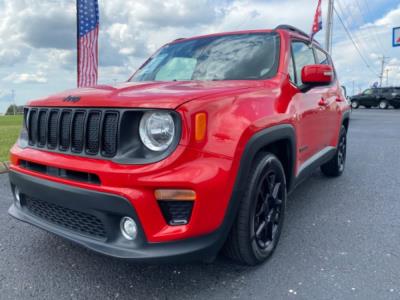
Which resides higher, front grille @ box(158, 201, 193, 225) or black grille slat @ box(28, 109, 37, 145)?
black grille slat @ box(28, 109, 37, 145)

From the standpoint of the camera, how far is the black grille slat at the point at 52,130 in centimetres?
239

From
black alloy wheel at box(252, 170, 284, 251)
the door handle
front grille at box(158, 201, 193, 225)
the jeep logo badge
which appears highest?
the jeep logo badge

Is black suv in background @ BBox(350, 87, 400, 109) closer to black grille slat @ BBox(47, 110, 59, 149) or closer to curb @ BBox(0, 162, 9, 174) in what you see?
curb @ BBox(0, 162, 9, 174)

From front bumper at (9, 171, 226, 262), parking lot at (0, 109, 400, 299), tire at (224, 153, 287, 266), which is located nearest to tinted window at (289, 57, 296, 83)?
tire at (224, 153, 287, 266)

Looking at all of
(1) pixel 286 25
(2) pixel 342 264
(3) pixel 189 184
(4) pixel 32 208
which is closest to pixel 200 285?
(3) pixel 189 184

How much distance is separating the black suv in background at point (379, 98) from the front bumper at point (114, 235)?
3136 centimetres

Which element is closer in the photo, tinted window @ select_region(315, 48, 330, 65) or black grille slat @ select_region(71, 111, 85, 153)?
black grille slat @ select_region(71, 111, 85, 153)

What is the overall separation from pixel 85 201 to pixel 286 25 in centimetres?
275

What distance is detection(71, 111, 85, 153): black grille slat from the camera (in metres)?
2.21

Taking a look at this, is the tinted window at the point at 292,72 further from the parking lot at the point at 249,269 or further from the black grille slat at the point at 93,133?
the black grille slat at the point at 93,133

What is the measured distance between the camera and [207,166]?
2006 mm

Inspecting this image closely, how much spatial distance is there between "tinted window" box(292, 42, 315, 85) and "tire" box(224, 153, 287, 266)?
1082mm

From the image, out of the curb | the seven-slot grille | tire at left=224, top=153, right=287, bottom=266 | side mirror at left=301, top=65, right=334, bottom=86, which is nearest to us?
the seven-slot grille

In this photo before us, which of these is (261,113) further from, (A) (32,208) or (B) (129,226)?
(A) (32,208)
